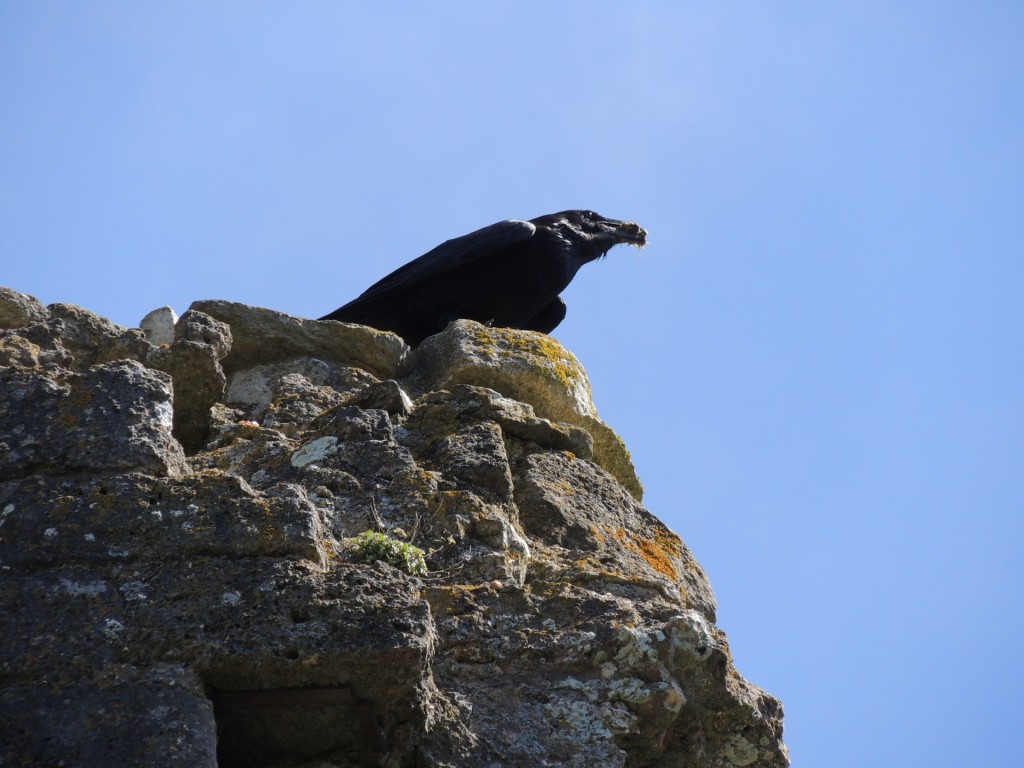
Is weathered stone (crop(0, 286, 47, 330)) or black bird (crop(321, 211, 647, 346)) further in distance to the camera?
black bird (crop(321, 211, 647, 346))

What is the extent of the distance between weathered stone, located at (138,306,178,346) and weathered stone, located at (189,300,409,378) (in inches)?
5.8

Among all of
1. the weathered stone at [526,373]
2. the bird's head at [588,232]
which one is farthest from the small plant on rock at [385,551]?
the bird's head at [588,232]

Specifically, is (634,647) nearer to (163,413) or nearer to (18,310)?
(163,413)

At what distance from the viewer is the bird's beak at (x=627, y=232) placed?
10.2m

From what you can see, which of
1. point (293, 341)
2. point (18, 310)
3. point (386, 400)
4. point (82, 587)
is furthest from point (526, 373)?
point (82, 587)

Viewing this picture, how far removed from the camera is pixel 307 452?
4980 millimetres

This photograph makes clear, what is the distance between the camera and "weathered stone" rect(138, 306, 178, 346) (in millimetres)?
6258

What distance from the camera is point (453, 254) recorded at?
8703 millimetres

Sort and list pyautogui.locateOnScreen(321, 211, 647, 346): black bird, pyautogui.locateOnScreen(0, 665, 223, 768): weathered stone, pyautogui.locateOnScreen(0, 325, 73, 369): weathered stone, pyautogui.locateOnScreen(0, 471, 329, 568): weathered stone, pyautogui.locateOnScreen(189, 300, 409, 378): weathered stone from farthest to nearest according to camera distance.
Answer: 1. pyautogui.locateOnScreen(321, 211, 647, 346): black bird
2. pyautogui.locateOnScreen(189, 300, 409, 378): weathered stone
3. pyautogui.locateOnScreen(0, 325, 73, 369): weathered stone
4. pyautogui.locateOnScreen(0, 471, 329, 568): weathered stone
5. pyautogui.locateOnScreen(0, 665, 223, 768): weathered stone

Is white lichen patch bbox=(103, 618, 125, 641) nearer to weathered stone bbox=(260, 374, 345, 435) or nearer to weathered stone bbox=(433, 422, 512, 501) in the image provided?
weathered stone bbox=(433, 422, 512, 501)

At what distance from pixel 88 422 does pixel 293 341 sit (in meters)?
2.32

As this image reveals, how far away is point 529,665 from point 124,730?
1307 mm

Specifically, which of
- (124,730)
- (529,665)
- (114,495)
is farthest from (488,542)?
(124,730)

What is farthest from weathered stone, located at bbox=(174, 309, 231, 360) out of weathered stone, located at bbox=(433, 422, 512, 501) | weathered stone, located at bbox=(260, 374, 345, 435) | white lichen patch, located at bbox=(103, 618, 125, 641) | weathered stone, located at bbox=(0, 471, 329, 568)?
white lichen patch, located at bbox=(103, 618, 125, 641)
